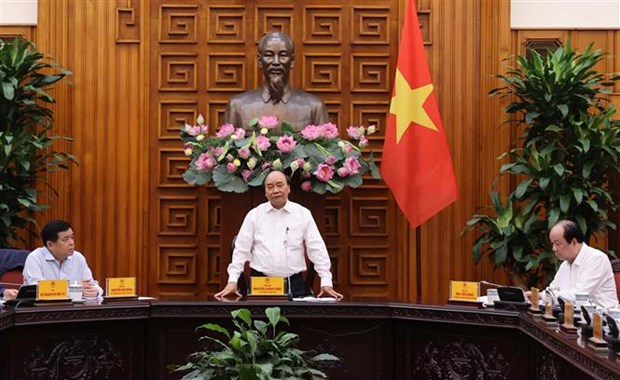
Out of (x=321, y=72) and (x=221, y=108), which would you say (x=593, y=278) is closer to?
(x=321, y=72)

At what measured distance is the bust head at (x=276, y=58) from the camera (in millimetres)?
5695

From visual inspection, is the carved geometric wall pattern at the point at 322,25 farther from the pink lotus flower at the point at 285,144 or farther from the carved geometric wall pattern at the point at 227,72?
the pink lotus flower at the point at 285,144

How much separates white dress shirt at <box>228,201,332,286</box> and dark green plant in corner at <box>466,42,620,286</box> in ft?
5.06

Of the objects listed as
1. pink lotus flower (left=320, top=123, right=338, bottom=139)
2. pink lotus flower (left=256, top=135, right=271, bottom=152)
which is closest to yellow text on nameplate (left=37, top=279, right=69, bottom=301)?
pink lotus flower (left=256, top=135, right=271, bottom=152)

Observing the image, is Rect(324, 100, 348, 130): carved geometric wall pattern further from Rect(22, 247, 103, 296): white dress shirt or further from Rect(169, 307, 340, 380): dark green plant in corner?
Rect(169, 307, 340, 380): dark green plant in corner

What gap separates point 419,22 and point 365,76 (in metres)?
0.53

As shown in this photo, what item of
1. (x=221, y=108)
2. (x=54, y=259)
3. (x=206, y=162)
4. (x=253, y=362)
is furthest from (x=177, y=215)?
(x=253, y=362)

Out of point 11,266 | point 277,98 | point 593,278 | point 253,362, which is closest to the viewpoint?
point 253,362

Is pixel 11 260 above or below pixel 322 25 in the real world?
below

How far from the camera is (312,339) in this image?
13.8 ft

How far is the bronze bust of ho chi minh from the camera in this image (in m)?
5.71

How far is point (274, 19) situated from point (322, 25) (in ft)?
1.12

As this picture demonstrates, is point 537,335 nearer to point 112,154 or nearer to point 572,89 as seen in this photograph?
point 572,89

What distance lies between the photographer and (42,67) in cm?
606
